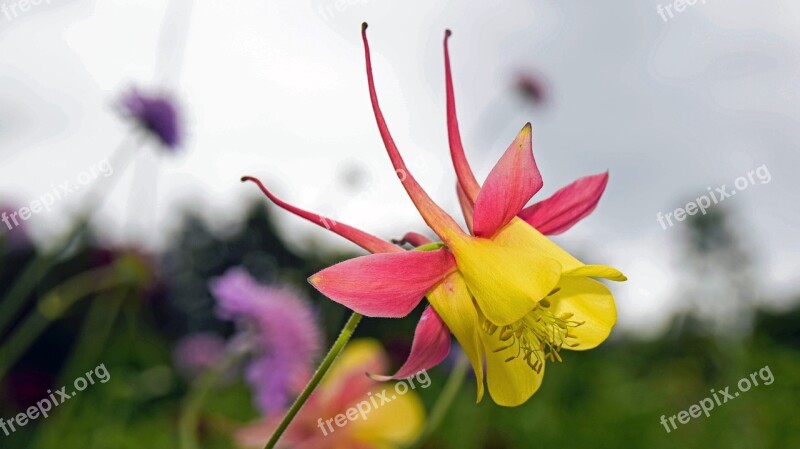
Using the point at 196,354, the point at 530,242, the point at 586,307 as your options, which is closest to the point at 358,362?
the point at 586,307

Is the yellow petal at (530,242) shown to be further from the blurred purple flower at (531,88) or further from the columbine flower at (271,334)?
the blurred purple flower at (531,88)

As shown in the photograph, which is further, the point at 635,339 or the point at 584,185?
the point at 635,339

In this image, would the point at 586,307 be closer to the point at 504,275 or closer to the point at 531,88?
the point at 504,275

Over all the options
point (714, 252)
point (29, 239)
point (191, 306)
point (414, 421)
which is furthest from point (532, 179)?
point (714, 252)

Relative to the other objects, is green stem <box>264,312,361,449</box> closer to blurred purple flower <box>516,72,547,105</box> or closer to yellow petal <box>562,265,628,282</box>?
yellow petal <box>562,265,628,282</box>

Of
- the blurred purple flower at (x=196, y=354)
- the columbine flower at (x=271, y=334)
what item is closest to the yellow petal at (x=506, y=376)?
the columbine flower at (x=271, y=334)

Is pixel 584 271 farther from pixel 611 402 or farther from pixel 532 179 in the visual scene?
pixel 611 402
